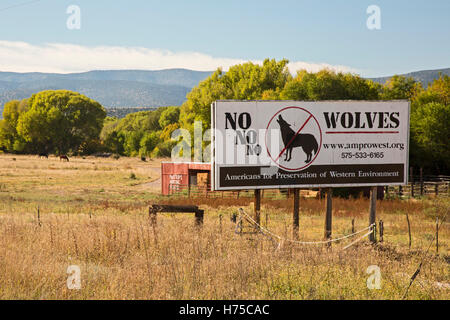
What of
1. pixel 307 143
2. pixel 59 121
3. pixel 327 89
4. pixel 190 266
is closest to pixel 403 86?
pixel 327 89

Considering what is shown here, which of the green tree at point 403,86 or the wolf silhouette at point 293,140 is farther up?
the green tree at point 403,86

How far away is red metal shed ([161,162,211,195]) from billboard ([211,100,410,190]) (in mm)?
21739

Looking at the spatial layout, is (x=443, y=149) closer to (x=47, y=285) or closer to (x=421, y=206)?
(x=421, y=206)

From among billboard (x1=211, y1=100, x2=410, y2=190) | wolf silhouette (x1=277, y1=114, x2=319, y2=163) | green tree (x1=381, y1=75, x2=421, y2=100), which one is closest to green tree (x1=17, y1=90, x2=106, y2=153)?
green tree (x1=381, y1=75, x2=421, y2=100)

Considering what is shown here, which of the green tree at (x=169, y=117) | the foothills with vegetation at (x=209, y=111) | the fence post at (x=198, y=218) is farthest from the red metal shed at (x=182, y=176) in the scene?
the green tree at (x=169, y=117)

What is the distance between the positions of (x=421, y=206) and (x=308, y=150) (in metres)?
17.2

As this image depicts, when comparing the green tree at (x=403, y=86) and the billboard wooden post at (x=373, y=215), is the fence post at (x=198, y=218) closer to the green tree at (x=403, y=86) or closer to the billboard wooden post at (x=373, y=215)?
the billboard wooden post at (x=373, y=215)

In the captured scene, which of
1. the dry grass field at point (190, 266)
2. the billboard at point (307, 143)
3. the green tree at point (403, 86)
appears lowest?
the dry grass field at point (190, 266)

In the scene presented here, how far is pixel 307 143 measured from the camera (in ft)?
47.3

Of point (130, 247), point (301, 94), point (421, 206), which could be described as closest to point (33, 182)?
point (301, 94)

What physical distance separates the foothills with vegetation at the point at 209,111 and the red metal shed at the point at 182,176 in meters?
11.2

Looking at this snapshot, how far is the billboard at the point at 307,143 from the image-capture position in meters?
13.9

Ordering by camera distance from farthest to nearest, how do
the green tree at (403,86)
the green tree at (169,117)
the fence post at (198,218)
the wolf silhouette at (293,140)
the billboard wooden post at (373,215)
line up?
the green tree at (169,117), the green tree at (403,86), the billboard wooden post at (373,215), the wolf silhouette at (293,140), the fence post at (198,218)

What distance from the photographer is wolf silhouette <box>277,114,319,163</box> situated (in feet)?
46.4
